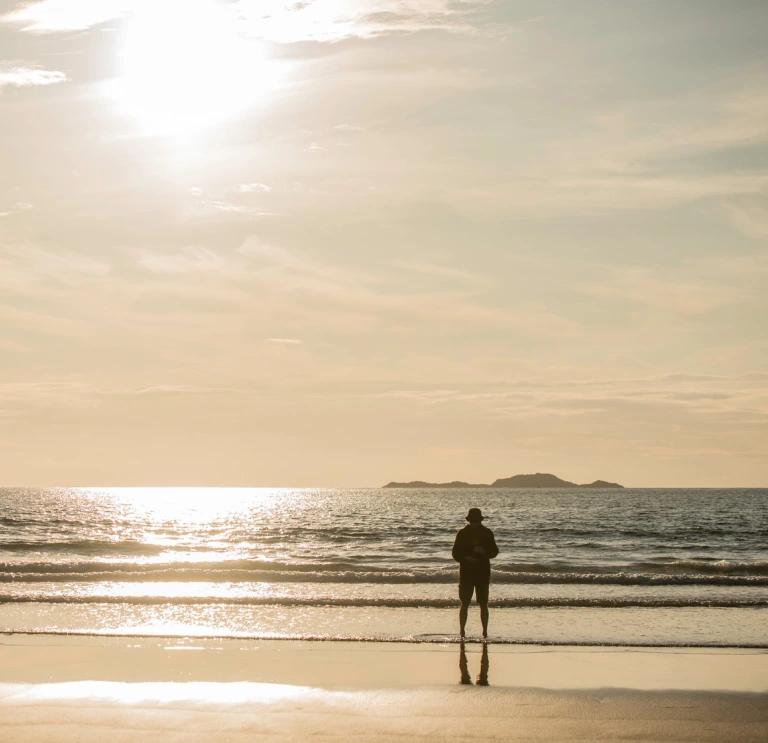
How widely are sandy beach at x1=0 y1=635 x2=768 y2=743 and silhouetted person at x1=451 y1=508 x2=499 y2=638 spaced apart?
68 cm

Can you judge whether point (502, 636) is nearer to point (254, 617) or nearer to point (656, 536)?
point (254, 617)

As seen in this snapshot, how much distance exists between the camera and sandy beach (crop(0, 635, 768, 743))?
787 centimetres

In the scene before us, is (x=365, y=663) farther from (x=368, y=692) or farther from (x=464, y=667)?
(x=368, y=692)

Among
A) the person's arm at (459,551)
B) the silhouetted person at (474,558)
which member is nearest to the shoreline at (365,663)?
the silhouetted person at (474,558)

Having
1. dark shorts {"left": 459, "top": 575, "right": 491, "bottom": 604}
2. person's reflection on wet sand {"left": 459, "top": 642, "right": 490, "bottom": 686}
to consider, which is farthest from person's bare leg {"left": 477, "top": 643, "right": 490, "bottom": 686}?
dark shorts {"left": 459, "top": 575, "right": 491, "bottom": 604}

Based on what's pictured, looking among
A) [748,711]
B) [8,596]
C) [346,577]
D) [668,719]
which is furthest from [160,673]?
[346,577]

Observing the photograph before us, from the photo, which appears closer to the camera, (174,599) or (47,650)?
(47,650)

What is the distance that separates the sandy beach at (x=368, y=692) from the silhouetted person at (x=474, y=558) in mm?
678

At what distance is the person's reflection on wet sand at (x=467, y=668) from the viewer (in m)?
9.94

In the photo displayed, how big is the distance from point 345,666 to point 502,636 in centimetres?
320

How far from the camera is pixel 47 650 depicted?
11.9 meters

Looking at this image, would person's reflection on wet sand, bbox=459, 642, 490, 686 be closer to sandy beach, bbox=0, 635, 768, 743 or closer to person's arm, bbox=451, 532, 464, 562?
sandy beach, bbox=0, 635, 768, 743

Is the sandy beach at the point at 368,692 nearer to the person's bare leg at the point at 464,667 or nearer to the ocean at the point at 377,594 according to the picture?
the person's bare leg at the point at 464,667

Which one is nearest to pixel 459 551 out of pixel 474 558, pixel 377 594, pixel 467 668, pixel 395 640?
pixel 474 558
